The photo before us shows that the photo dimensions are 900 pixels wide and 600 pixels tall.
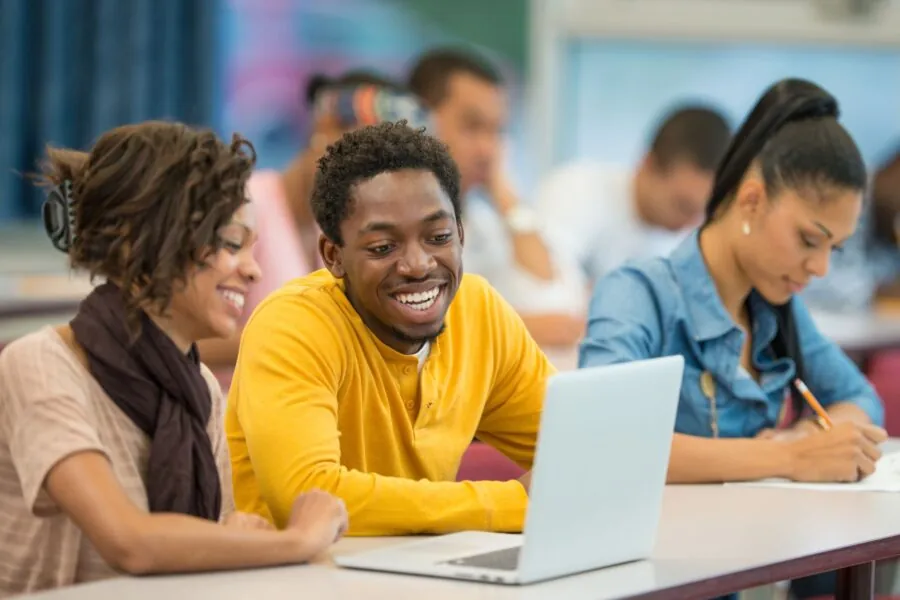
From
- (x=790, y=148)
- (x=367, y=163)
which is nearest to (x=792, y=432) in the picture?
(x=790, y=148)

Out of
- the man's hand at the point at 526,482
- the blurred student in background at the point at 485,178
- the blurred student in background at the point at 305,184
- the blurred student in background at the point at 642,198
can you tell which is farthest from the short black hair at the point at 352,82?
the man's hand at the point at 526,482

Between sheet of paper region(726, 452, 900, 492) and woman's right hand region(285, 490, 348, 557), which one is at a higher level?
woman's right hand region(285, 490, 348, 557)

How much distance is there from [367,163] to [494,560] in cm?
57

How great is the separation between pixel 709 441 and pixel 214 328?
90cm

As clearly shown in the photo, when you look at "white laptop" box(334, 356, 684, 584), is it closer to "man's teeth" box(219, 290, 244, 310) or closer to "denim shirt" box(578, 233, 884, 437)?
"man's teeth" box(219, 290, 244, 310)

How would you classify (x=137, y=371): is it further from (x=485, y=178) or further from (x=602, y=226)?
(x=602, y=226)

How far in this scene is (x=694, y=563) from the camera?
5.77 ft

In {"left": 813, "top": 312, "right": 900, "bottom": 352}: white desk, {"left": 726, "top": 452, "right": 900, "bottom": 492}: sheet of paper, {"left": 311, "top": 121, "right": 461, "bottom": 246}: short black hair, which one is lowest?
{"left": 813, "top": 312, "right": 900, "bottom": 352}: white desk

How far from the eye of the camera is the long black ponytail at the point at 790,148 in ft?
8.02

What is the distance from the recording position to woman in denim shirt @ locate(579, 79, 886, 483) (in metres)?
2.35

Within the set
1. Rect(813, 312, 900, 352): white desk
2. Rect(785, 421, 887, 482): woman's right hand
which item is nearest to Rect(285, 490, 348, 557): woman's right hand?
Rect(785, 421, 887, 482): woman's right hand

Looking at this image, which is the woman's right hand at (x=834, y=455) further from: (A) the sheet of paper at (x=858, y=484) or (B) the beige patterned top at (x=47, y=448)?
(B) the beige patterned top at (x=47, y=448)

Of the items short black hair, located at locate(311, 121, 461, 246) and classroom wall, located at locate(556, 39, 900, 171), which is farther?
classroom wall, located at locate(556, 39, 900, 171)

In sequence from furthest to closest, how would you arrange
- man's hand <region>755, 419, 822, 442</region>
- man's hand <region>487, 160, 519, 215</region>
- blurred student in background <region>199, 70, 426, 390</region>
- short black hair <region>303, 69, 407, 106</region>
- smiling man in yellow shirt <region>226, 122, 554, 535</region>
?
man's hand <region>487, 160, 519, 215</region> → short black hair <region>303, 69, 407, 106</region> → blurred student in background <region>199, 70, 426, 390</region> → man's hand <region>755, 419, 822, 442</region> → smiling man in yellow shirt <region>226, 122, 554, 535</region>
